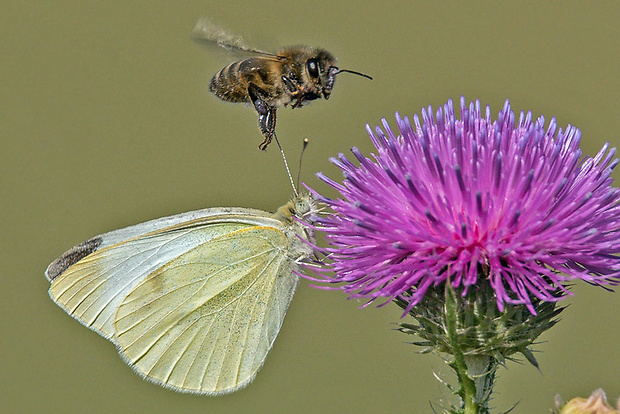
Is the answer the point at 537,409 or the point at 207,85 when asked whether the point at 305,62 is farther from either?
the point at 537,409

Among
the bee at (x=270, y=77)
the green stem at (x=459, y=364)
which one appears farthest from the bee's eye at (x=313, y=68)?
the green stem at (x=459, y=364)

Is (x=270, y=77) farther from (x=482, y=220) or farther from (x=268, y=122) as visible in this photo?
(x=482, y=220)

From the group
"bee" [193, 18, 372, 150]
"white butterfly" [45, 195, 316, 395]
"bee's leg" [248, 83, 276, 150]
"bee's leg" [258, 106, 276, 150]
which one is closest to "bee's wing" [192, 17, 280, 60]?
"bee" [193, 18, 372, 150]

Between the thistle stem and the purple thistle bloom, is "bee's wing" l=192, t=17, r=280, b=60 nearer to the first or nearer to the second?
the purple thistle bloom

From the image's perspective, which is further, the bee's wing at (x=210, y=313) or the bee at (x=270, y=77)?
the bee's wing at (x=210, y=313)

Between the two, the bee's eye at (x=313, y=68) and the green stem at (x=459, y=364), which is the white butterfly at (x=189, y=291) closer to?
the bee's eye at (x=313, y=68)

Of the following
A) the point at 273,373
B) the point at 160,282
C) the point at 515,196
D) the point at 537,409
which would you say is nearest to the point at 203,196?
the point at 273,373
